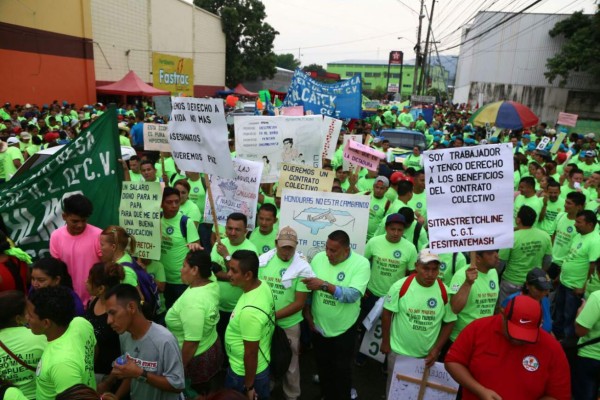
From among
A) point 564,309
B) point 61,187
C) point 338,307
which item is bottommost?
point 564,309

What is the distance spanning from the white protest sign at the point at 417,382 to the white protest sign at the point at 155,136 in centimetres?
534

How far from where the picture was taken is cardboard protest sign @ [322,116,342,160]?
7.93m

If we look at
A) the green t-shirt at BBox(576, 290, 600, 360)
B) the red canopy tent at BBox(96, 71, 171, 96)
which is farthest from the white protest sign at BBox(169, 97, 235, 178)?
the red canopy tent at BBox(96, 71, 171, 96)

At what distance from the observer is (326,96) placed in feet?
36.5

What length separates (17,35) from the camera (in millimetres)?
19812

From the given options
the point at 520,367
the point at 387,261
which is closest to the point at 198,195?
the point at 387,261

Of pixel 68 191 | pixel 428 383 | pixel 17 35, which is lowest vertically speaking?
pixel 428 383

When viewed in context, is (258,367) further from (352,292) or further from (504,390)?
(504,390)

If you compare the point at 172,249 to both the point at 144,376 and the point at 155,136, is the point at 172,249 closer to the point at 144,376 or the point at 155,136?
the point at 144,376

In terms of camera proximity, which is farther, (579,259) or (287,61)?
(287,61)

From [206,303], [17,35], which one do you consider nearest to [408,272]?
[206,303]

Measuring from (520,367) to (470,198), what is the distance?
4.52 feet

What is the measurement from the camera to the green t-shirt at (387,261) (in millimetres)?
4938

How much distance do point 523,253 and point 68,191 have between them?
5492 millimetres
